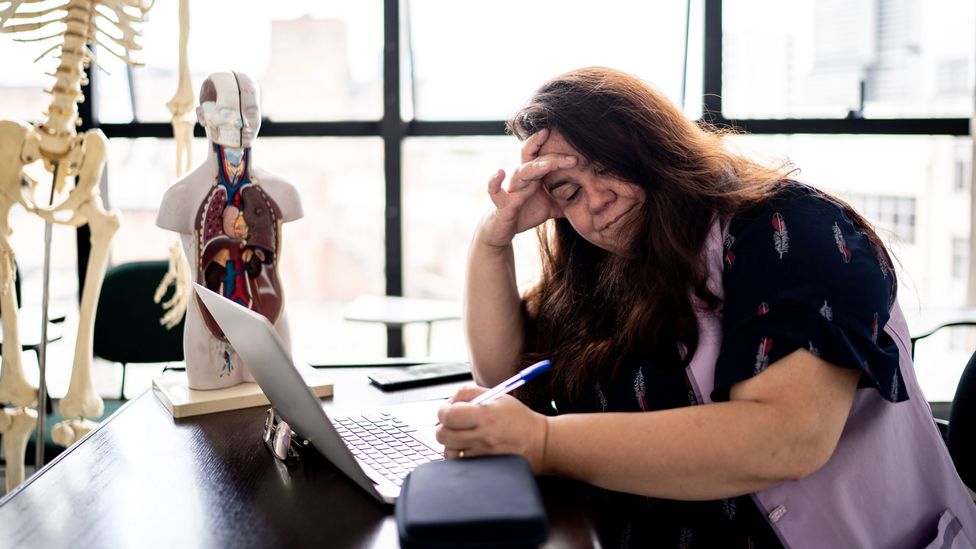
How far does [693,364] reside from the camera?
3.36 feet

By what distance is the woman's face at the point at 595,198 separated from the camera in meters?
1.13

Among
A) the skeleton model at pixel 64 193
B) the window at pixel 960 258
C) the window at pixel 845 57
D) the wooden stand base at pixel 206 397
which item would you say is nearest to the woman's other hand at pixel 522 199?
the wooden stand base at pixel 206 397

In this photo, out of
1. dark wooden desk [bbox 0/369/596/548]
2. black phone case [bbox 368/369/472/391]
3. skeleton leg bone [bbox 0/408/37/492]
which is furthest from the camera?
skeleton leg bone [bbox 0/408/37/492]

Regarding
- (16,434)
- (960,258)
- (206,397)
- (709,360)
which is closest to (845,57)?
(960,258)

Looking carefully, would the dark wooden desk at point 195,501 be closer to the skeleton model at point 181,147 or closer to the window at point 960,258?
the skeleton model at point 181,147

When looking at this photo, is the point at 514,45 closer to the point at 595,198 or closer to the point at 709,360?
the point at 595,198

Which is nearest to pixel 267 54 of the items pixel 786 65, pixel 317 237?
pixel 317 237

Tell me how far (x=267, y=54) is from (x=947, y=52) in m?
2.89

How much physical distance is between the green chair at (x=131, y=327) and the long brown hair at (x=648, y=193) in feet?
5.71

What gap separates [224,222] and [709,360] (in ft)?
2.60

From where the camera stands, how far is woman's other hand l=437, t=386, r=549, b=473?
866 mm

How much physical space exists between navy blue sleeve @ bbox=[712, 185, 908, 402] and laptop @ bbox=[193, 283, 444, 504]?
1.29 ft

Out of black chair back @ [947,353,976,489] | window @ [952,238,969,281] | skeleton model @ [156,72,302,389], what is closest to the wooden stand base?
skeleton model @ [156,72,302,389]

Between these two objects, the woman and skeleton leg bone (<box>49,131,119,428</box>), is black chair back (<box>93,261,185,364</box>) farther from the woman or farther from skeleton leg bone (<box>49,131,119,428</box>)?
the woman
